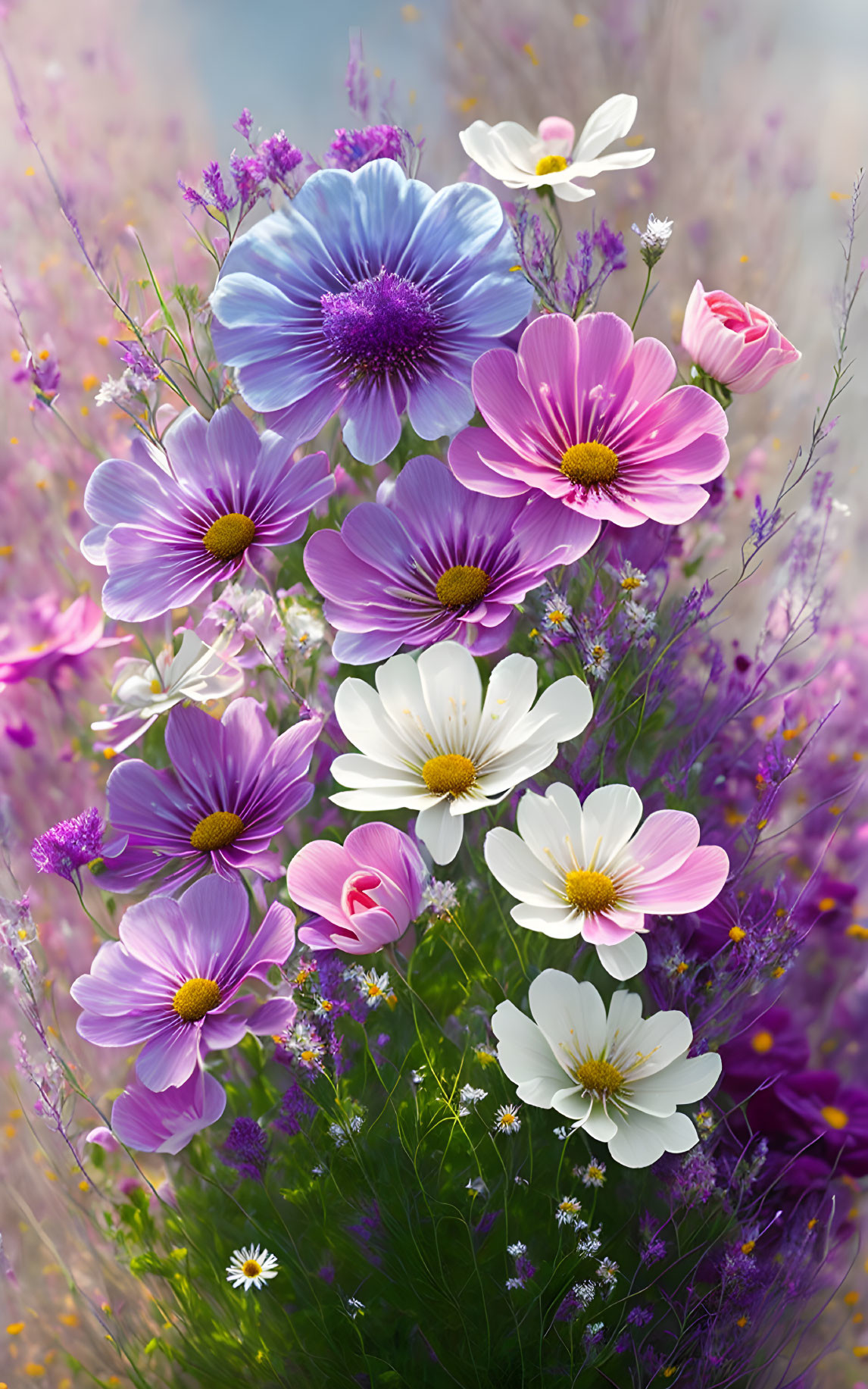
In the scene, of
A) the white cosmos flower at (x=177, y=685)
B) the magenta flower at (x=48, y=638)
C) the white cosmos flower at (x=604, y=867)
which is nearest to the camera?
Answer: the white cosmos flower at (x=604, y=867)

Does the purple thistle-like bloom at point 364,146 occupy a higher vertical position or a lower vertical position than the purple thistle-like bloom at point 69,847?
higher

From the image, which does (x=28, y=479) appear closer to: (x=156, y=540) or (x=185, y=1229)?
(x=156, y=540)

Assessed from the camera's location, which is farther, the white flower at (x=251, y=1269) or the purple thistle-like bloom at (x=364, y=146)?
the purple thistle-like bloom at (x=364, y=146)

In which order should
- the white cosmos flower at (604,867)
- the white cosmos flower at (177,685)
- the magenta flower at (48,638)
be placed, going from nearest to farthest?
the white cosmos flower at (604,867) < the white cosmos flower at (177,685) < the magenta flower at (48,638)

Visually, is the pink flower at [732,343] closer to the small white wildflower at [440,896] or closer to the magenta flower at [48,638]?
the small white wildflower at [440,896]

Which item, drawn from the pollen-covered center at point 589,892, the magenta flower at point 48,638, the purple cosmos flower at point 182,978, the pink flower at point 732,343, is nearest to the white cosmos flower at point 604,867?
the pollen-covered center at point 589,892

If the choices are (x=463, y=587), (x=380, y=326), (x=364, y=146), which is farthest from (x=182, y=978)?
(x=364, y=146)

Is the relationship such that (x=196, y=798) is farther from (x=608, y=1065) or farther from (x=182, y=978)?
(x=608, y=1065)
